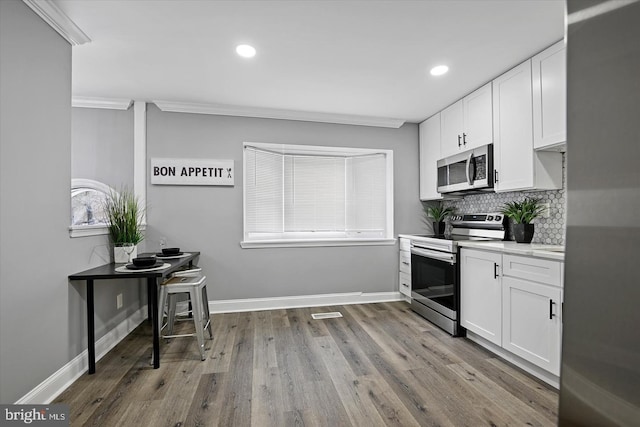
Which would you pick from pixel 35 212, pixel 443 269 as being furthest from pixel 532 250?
pixel 35 212

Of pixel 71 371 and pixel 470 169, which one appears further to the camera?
pixel 470 169

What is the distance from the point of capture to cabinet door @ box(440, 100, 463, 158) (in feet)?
11.2

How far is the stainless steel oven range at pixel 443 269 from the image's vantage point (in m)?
2.95

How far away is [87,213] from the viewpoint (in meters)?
3.39

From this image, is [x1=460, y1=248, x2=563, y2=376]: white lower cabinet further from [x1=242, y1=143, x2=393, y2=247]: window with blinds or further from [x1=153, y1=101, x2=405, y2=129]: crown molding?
[x1=153, y1=101, x2=405, y2=129]: crown molding

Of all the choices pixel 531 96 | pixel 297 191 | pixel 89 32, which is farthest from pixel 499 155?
pixel 89 32

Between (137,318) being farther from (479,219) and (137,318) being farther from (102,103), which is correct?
(479,219)

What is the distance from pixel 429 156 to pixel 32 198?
394 cm

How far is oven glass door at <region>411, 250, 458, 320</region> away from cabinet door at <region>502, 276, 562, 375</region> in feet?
1.87

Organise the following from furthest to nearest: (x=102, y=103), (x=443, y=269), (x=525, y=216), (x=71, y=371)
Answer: (x=102, y=103), (x=443, y=269), (x=525, y=216), (x=71, y=371)

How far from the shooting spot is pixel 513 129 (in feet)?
8.82

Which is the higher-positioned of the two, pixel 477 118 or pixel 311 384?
pixel 477 118

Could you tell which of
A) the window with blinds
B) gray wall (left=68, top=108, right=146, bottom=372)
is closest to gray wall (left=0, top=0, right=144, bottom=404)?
gray wall (left=68, top=108, right=146, bottom=372)

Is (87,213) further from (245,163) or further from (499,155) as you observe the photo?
(499,155)
